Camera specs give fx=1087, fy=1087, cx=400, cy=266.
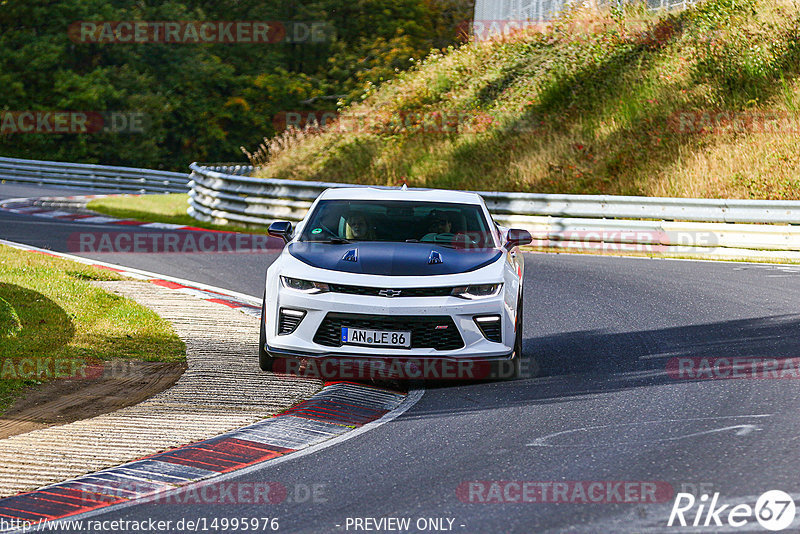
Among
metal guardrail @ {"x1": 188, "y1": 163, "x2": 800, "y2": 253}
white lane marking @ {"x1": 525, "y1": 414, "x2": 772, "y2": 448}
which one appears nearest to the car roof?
white lane marking @ {"x1": 525, "y1": 414, "x2": 772, "y2": 448}

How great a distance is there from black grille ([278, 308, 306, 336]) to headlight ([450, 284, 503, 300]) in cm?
122

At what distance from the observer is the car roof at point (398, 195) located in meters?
10.0

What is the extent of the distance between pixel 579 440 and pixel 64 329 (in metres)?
5.72

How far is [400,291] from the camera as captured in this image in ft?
27.5

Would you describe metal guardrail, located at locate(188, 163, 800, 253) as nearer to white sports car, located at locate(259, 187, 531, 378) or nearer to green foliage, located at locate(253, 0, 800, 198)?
green foliage, located at locate(253, 0, 800, 198)

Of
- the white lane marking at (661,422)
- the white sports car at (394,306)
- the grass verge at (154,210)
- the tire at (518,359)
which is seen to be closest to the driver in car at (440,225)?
the white sports car at (394,306)

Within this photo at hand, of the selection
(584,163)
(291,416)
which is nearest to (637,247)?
(584,163)

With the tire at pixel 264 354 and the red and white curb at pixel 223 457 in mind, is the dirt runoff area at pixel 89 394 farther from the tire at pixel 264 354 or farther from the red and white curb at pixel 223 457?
the red and white curb at pixel 223 457

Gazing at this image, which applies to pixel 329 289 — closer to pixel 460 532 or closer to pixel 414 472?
pixel 414 472

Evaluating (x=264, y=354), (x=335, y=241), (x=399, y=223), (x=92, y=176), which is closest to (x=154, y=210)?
(x=92, y=176)

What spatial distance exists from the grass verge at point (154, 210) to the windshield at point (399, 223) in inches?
507

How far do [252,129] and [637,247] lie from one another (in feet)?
119

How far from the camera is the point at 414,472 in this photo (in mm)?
6266

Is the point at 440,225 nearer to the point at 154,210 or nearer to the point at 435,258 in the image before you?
the point at 435,258
